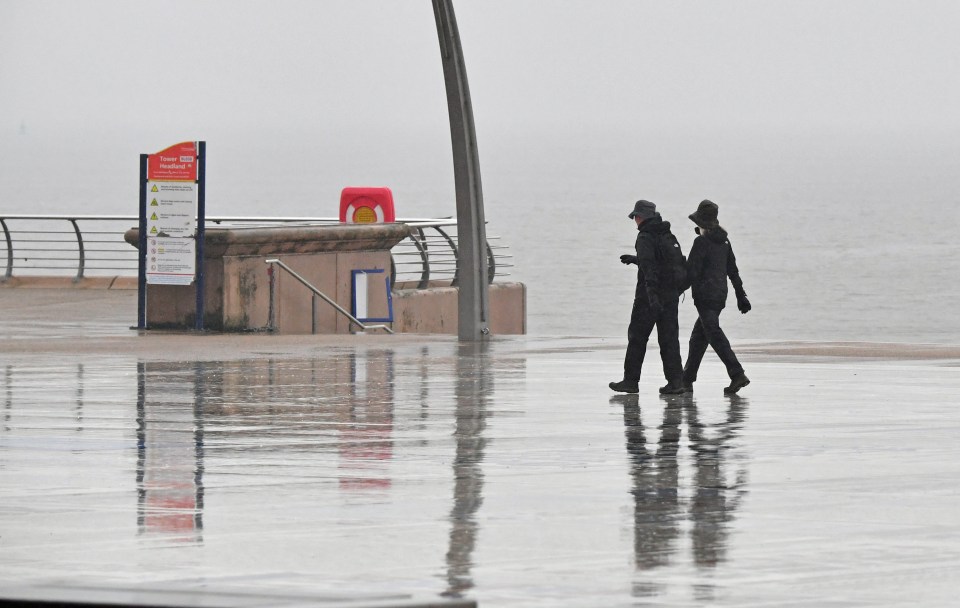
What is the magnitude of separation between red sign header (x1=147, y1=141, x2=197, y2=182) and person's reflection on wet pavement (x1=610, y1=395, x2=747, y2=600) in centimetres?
964

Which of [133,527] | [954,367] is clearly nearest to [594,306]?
[954,367]

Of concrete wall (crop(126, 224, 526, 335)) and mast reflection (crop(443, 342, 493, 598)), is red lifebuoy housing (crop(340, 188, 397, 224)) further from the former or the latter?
mast reflection (crop(443, 342, 493, 598))

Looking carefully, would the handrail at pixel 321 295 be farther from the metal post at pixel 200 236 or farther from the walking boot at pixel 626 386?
the walking boot at pixel 626 386

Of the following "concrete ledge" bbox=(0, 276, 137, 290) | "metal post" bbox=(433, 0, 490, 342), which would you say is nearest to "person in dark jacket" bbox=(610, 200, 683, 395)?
"metal post" bbox=(433, 0, 490, 342)

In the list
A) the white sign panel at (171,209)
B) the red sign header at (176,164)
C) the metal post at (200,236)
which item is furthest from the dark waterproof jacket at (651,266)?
the red sign header at (176,164)

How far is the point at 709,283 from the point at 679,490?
5.99 meters

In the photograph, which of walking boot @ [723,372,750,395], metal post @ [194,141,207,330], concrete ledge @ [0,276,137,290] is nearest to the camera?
walking boot @ [723,372,750,395]

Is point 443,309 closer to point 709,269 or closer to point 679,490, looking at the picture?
point 709,269

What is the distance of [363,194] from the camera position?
28062mm

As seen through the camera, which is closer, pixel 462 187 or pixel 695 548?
pixel 695 548

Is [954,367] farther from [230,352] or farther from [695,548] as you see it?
[695,548]

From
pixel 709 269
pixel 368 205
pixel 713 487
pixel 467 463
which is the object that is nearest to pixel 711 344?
pixel 709 269

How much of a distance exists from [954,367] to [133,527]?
35.9 ft

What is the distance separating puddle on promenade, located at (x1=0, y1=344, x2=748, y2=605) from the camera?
7934mm
